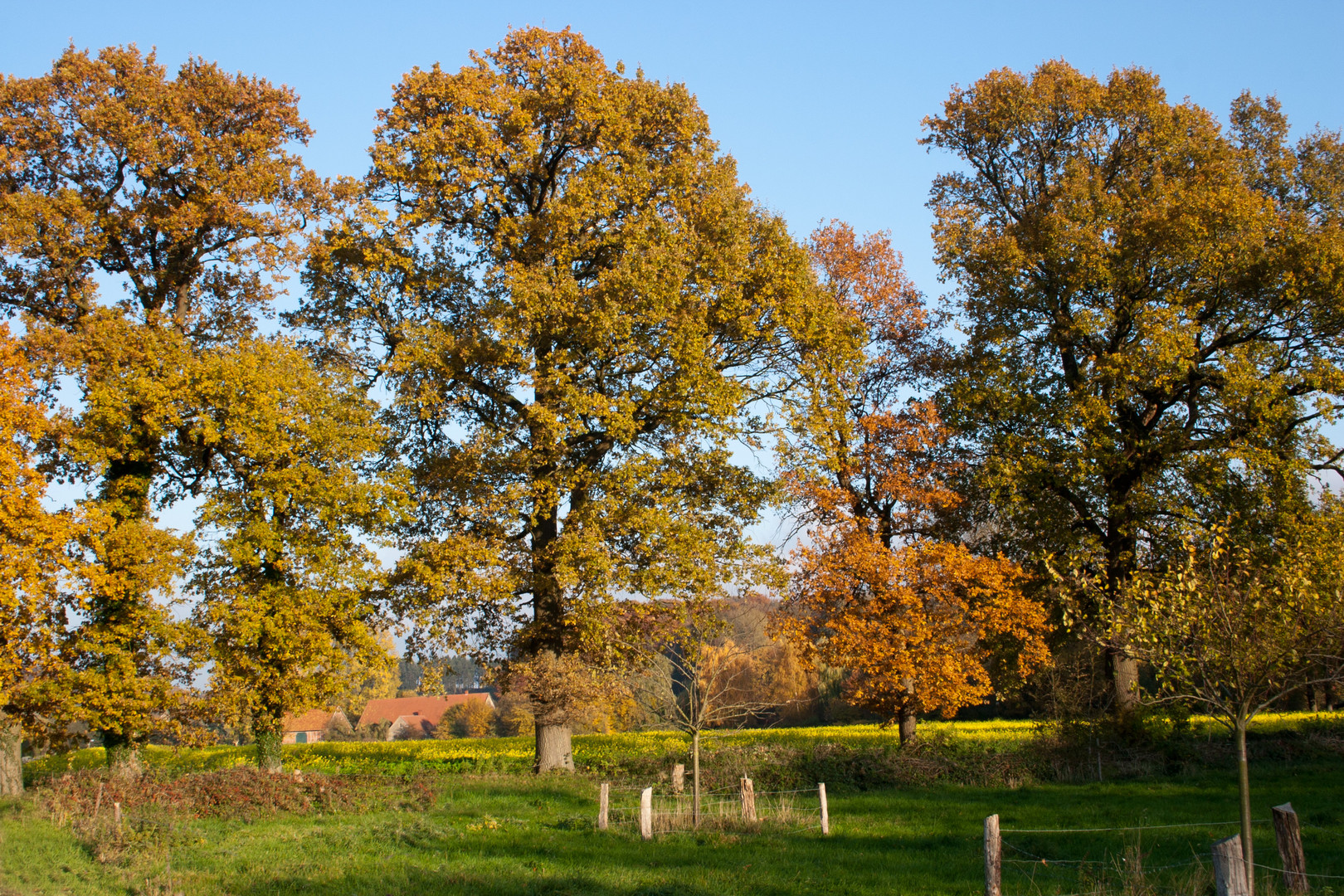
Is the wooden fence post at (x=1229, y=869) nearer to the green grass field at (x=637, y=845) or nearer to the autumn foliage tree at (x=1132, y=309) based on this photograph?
the green grass field at (x=637, y=845)

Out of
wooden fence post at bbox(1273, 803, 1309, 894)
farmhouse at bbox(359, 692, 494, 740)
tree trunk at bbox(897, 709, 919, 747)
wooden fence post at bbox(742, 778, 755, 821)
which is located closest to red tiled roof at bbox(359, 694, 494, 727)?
farmhouse at bbox(359, 692, 494, 740)

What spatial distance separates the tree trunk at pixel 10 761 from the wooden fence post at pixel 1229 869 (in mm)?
22564

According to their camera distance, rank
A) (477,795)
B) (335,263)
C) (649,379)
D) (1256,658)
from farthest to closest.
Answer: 1. (335,263)
2. (649,379)
3. (477,795)
4. (1256,658)

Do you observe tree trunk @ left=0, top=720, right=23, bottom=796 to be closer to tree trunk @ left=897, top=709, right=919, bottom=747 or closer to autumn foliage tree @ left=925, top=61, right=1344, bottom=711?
tree trunk @ left=897, top=709, right=919, bottom=747

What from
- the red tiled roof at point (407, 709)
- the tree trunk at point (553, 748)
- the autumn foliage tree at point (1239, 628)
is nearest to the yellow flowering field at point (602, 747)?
the tree trunk at point (553, 748)

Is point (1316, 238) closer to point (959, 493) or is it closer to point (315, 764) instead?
point (959, 493)

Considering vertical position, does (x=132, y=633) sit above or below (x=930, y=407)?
below

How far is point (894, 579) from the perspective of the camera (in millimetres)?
22219

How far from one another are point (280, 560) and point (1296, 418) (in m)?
24.6

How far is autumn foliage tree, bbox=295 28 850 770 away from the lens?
20281 mm

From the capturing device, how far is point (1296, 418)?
22.0 meters

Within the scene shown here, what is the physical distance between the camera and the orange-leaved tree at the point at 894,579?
845 inches

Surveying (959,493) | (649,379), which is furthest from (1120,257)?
(649,379)

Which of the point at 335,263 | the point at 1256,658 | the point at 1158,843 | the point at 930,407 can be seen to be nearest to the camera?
the point at 1256,658
